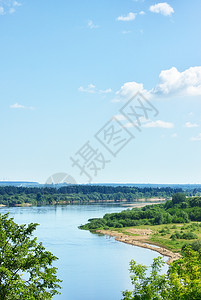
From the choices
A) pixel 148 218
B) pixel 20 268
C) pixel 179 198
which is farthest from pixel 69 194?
pixel 20 268

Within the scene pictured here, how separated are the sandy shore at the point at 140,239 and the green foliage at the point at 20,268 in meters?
30.3

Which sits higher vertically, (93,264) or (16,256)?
(16,256)

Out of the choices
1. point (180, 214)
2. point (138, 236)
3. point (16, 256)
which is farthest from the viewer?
point (180, 214)

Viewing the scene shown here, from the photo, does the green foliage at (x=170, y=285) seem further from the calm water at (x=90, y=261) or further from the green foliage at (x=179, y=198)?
the green foliage at (x=179, y=198)

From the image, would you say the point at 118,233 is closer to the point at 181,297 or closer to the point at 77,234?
the point at 77,234

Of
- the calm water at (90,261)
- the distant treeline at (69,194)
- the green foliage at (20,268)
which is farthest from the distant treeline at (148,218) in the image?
the distant treeline at (69,194)

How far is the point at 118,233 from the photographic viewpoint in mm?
61531

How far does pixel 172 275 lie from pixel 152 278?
1.05m

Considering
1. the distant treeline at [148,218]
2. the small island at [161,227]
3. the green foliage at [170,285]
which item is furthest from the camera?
the distant treeline at [148,218]

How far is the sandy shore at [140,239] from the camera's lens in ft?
144

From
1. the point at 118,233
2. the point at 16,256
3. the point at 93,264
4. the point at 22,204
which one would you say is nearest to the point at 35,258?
the point at 16,256

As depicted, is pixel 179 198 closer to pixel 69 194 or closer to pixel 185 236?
pixel 185 236

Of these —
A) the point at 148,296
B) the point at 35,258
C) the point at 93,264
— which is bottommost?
the point at 93,264

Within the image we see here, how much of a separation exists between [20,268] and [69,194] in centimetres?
13947
